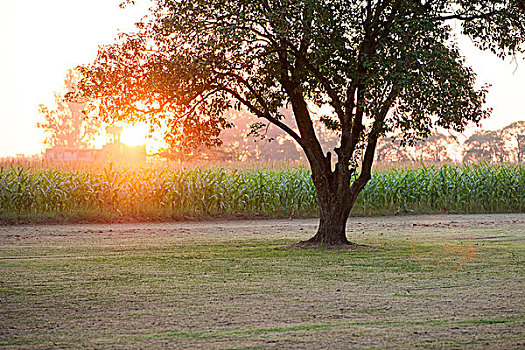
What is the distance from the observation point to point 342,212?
12.9 meters

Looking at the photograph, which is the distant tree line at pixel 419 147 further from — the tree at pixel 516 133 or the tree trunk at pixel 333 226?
the tree trunk at pixel 333 226

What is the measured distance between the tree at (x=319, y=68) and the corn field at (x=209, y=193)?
25.7 feet

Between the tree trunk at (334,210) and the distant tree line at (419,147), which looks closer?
the tree trunk at (334,210)

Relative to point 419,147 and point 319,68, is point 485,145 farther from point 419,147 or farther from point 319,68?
point 319,68

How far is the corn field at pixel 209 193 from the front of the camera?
20422 mm

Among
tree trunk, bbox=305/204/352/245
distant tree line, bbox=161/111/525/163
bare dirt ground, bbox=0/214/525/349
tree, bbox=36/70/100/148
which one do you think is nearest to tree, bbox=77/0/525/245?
tree trunk, bbox=305/204/352/245

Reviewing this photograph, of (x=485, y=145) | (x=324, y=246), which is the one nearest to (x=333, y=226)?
(x=324, y=246)

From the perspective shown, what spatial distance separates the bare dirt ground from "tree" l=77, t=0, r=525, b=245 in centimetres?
229

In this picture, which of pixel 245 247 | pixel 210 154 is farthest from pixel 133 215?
pixel 210 154

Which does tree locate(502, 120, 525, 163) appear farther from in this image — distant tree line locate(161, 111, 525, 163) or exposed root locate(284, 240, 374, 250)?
exposed root locate(284, 240, 374, 250)

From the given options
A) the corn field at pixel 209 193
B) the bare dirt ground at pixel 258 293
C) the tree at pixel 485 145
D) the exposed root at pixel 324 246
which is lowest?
the bare dirt ground at pixel 258 293

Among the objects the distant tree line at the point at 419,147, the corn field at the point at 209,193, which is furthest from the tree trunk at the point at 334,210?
the distant tree line at the point at 419,147

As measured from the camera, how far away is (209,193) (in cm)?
2183

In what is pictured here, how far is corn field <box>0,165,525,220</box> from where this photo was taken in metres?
20.4
